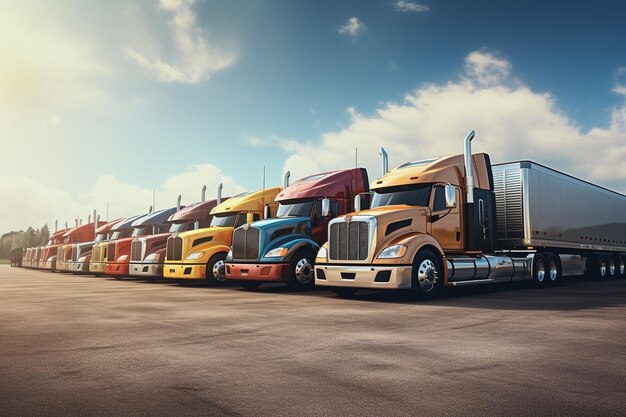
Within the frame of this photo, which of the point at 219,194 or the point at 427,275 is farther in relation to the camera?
the point at 219,194

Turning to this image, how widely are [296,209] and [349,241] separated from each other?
412 centimetres

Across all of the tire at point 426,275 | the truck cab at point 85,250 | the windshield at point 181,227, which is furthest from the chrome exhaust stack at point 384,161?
the truck cab at point 85,250

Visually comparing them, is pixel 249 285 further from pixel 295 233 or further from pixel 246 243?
pixel 295 233

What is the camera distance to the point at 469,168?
13.6 m

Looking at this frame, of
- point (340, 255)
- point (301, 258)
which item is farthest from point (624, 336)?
point (301, 258)

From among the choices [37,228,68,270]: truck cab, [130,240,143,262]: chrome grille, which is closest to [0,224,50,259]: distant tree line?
[37,228,68,270]: truck cab

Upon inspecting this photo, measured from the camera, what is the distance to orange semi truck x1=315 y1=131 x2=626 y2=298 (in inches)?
466

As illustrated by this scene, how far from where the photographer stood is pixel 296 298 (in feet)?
41.9

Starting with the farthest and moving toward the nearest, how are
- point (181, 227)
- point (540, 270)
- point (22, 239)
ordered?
1. point (22, 239)
2. point (181, 227)
3. point (540, 270)

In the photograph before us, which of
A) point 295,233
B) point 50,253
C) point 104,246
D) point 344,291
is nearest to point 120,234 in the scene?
point 104,246

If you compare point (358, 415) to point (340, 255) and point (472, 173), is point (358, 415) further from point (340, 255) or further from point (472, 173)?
point (472, 173)

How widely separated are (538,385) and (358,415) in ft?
5.61

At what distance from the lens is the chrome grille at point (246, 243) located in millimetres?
15070

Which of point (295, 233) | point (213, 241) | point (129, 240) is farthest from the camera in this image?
point (129, 240)
